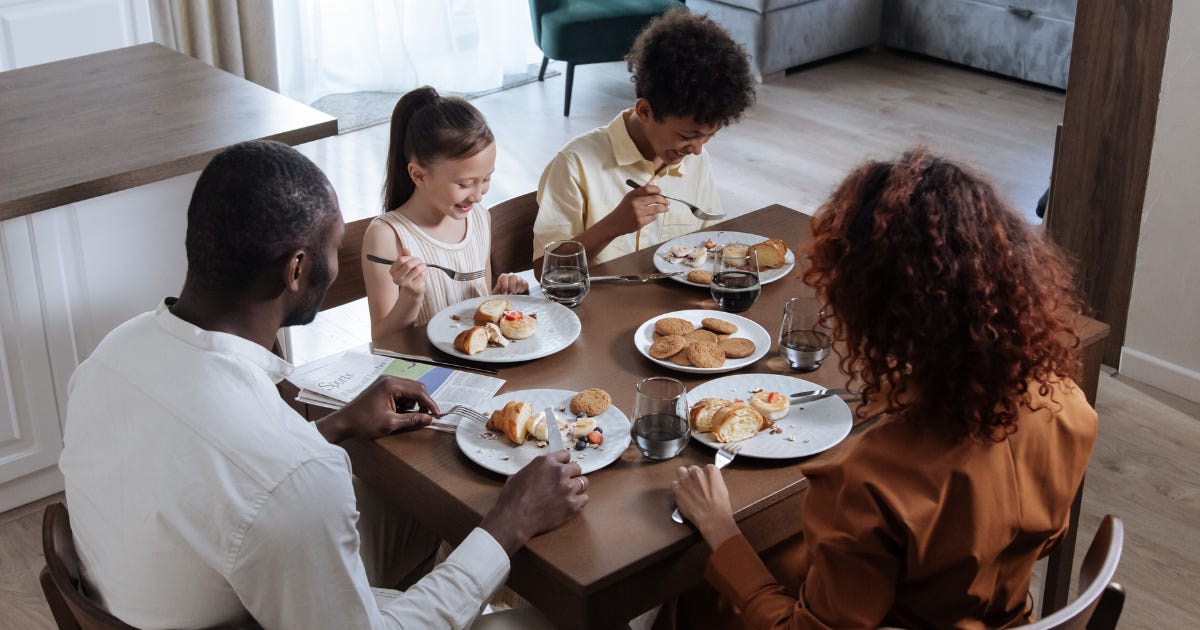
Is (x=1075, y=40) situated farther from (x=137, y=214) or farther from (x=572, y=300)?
(x=137, y=214)

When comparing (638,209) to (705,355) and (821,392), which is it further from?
(821,392)

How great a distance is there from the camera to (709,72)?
2.31 meters

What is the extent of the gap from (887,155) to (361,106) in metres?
2.29

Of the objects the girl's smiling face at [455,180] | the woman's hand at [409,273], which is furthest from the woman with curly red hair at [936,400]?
the girl's smiling face at [455,180]

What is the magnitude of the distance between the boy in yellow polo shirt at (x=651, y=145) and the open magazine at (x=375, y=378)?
58 cm

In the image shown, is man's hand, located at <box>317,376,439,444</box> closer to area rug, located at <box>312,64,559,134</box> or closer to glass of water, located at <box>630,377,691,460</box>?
glass of water, located at <box>630,377,691,460</box>

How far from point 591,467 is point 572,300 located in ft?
1.72

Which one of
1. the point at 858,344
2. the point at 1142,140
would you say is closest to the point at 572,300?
the point at 858,344

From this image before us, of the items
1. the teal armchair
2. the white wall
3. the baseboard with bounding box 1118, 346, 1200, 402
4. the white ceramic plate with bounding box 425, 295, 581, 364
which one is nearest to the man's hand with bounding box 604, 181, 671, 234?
the white ceramic plate with bounding box 425, 295, 581, 364

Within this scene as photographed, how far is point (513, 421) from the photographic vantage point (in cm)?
160

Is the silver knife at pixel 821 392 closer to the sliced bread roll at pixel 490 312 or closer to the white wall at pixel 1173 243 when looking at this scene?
the sliced bread roll at pixel 490 312

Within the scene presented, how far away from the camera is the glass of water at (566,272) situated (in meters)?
1.99

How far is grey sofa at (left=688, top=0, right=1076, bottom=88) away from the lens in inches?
209

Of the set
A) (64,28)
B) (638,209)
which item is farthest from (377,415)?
(64,28)
